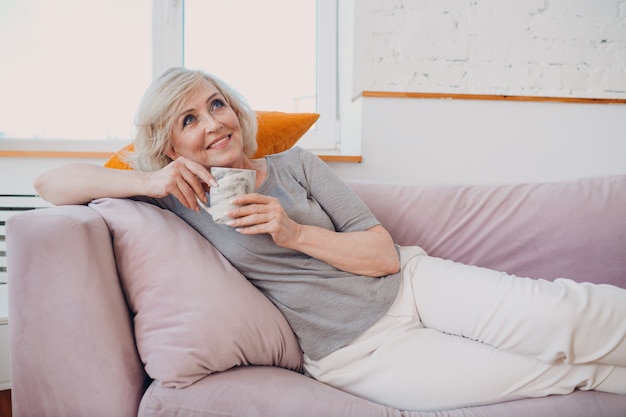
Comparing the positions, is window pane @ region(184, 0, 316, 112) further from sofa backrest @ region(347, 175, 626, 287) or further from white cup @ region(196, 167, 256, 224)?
white cup @ region(196, 167, 256, 224)

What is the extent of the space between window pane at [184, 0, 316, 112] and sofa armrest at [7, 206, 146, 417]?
146 centimetres

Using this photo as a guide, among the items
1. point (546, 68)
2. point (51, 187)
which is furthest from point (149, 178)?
point (546, 68)

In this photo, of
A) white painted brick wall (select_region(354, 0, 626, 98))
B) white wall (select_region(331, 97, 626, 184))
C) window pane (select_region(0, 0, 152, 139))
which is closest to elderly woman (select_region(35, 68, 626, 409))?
white wall (select_region(331, 97, 626, 184))

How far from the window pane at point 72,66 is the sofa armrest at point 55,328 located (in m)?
1.34

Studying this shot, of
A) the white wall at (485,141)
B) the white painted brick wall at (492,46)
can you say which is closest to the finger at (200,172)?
the white wall at (485,141)

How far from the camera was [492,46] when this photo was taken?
78.0 inches

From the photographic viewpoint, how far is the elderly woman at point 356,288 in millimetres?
905

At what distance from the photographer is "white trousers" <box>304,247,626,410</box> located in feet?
2.90

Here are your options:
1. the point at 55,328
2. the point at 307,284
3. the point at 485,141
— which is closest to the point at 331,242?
the point at 307,284

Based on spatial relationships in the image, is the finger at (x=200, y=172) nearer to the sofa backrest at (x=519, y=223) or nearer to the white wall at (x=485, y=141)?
the sofa backrest at (x=519, y=223)

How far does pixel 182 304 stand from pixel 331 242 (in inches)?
13.8

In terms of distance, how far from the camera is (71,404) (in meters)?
0.86

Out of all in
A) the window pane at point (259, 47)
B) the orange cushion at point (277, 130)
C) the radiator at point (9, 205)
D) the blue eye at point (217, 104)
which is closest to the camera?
the blue eye at point (217, 104)

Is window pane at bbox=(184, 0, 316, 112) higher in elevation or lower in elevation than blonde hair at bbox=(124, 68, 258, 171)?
higher
